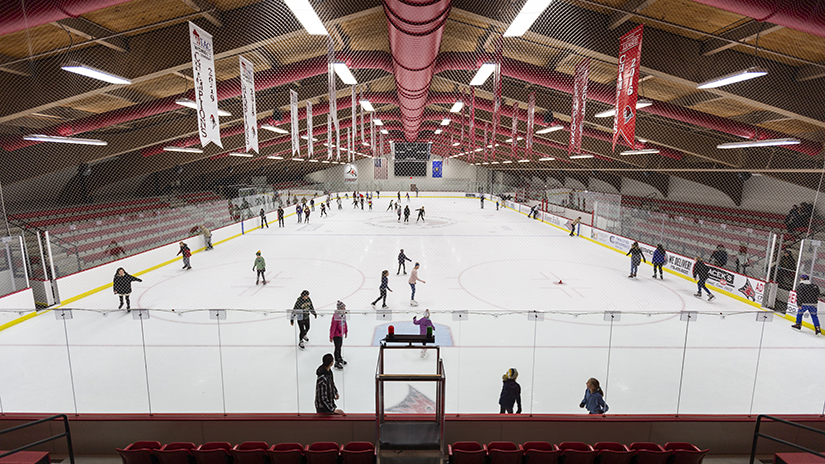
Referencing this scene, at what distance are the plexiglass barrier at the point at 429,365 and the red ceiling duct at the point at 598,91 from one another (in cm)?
823

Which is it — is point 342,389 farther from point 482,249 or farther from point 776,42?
point 482,249

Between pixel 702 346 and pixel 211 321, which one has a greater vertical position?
pixel 211 321

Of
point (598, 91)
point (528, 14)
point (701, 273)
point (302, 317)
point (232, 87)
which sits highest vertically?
point (232, 87)

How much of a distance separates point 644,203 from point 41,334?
98.4 feet

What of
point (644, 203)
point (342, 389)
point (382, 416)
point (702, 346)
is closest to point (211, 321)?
point (342, 389)

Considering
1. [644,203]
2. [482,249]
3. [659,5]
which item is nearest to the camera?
[659,5]

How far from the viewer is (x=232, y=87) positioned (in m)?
12.6

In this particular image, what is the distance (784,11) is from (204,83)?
883 centimetres

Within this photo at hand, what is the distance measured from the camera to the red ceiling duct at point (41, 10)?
16.6 feet

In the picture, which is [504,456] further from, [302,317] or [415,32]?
[415,32]

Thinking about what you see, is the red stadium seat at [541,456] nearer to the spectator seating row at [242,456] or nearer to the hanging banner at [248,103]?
the spectator seating row at [242,456]

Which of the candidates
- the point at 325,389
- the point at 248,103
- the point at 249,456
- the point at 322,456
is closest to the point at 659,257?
the point at 325,389

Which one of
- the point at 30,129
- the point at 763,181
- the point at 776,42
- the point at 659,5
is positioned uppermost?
the point at 659,5

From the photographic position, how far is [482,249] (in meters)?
17.9
